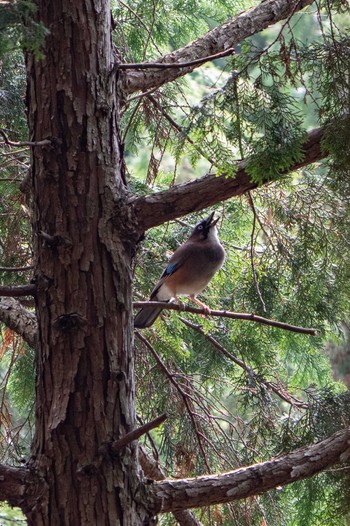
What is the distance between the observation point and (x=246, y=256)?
15.2 ft

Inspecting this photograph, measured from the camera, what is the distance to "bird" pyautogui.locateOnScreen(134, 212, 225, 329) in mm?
4527

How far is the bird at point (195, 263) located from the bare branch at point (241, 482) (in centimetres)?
180

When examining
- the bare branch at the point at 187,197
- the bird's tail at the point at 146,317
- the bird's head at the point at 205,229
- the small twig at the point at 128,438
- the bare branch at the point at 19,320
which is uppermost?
the bird's head at the point at 205,229

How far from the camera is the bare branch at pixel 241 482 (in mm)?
2602

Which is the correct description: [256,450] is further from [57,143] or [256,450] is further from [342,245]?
[57,143]

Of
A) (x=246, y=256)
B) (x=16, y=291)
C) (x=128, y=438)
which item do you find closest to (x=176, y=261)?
(x=246, y=256)

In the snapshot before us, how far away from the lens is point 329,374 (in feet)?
16.5

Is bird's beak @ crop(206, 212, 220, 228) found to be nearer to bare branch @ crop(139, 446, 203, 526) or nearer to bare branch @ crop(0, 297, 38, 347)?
bare branch @ crop(0, 297, 38, 347)

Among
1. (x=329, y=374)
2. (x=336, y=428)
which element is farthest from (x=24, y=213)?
(x=329, y=374)

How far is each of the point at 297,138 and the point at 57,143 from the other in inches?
32.7

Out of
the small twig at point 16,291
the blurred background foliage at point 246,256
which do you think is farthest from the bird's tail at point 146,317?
the small twig at point 16,291

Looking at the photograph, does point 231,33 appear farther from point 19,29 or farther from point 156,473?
point 156,473

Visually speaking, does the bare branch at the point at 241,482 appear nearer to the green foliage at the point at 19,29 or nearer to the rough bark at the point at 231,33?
the green foliage at the point at 19,29

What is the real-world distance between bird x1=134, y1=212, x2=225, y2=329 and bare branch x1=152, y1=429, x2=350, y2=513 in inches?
71.0
